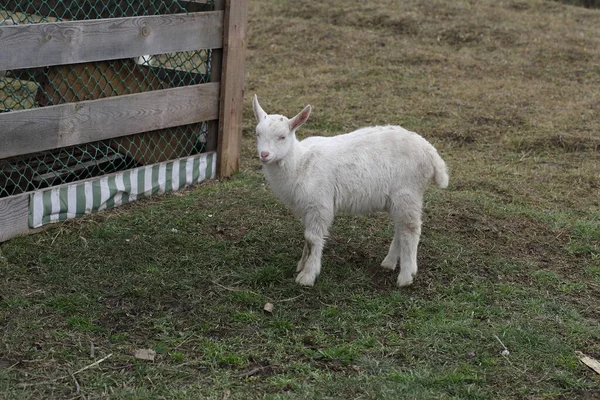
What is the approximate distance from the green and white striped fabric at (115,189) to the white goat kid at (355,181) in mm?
1553

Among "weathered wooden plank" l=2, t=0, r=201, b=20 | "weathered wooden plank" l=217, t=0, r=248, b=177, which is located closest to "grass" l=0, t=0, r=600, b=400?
"weathered wooden plank" l=217, t=0, r=248, b=177

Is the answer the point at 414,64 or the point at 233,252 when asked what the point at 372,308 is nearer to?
the point at 233,252

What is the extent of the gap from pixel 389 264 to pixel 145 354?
1.87 meters

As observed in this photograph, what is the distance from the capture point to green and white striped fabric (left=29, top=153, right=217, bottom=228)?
5684 millimetres

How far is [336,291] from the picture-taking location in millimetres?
5023

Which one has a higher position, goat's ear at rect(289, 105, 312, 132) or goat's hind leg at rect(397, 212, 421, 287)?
goat's ear at rect(289, 105, 312, 132)

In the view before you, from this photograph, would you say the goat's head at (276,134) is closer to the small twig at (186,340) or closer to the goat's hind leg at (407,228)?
the goat's hind leg at (407,228)

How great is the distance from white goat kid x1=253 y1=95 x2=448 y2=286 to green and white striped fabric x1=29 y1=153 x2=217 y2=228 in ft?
5.10

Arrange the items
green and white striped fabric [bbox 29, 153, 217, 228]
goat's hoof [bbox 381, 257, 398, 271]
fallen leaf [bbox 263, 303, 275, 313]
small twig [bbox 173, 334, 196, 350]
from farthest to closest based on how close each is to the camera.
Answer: green and white striped fabric [bbox 29, 153, 217, 228] < goat's hoof [bbox 381, 257, 398, 271] < fallen leaf [bbox 263, 303, 275, 313] < small twig [bbox 173, 334, 196, 350]

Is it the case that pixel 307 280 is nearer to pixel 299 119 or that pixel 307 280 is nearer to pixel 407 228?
pixel 407 228

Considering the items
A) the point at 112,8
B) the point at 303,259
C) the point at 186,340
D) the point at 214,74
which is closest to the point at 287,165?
the point at 303,259

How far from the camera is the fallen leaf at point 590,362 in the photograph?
4.19m

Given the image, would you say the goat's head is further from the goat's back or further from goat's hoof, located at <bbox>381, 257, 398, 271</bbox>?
goat's hoof, located at <bbox>381, 257, 398, 271</bbox>

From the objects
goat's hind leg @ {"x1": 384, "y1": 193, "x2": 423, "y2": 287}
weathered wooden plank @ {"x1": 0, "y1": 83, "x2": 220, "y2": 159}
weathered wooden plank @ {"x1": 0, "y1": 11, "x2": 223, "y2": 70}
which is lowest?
goat's hind leg @ {"x1": 384, "y1": 193, "x2": 423, "y2": 287}
